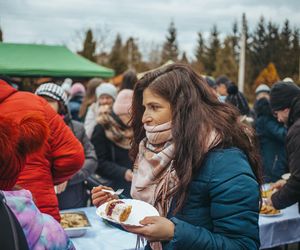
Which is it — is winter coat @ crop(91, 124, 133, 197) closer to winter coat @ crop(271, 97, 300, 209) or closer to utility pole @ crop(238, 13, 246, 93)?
winter coat @ crop(271, 97, 300, 209)

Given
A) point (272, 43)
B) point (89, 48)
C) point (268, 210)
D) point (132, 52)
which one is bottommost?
point (132, 52)

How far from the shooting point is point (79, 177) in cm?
357

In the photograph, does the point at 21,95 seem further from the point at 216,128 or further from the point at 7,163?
the point at 216,128

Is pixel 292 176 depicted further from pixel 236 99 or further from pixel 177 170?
pixel 236 99

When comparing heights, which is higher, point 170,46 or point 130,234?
point 130,234

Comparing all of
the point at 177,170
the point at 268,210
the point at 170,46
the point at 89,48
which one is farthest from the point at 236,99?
the point at 170,46

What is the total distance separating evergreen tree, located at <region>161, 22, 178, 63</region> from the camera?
39366mm

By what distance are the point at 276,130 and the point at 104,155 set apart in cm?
238

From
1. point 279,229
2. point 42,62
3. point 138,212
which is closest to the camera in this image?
point 138,212

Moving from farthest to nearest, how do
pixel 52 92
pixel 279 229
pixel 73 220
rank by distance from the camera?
pixel 52 92 < pixel 279 229 < pixel 73 220

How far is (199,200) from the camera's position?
5.11 ft

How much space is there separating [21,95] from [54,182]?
653 mm

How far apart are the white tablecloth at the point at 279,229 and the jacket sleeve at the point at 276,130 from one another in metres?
1.87

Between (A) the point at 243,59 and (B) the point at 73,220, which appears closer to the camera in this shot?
(B) the point at 73,220
